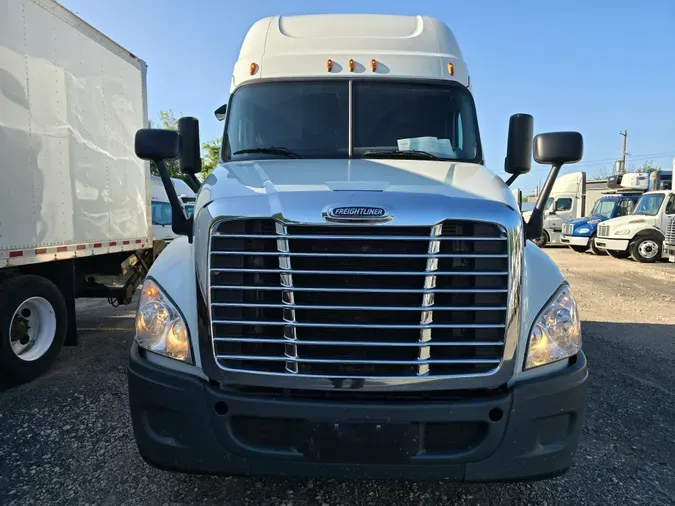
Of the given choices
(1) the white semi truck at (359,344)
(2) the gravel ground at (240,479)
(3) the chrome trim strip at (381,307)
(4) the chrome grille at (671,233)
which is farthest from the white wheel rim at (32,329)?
(4) the chrome grille at (671,233)

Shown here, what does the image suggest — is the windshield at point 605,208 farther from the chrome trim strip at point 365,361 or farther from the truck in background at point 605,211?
the chrome trim strip at point 365,361

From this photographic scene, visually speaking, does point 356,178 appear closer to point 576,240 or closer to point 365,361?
point 365,361

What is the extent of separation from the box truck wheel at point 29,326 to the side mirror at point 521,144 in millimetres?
4638

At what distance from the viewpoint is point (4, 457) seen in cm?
337

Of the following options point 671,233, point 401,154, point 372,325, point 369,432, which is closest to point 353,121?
point 401,154

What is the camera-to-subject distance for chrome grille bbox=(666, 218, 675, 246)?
51.5 ft

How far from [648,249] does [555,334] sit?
1701 centimetres

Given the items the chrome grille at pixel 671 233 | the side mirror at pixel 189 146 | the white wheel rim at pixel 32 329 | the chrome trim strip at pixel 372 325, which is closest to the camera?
the chrome trim strip at pixel 372 325

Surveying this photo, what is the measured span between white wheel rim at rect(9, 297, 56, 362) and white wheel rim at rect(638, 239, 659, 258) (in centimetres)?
1768

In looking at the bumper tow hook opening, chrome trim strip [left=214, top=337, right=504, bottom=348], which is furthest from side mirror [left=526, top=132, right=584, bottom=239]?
the bumper tow hook opening

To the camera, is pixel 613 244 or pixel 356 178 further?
pixel 613 244

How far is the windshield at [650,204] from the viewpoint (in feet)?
54.6

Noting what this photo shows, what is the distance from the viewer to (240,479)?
308cm

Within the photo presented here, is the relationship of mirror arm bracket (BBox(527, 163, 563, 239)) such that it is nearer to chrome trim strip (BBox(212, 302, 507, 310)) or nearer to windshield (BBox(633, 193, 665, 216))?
chrome trim strip (BBox(212, 302, 507, 310))
